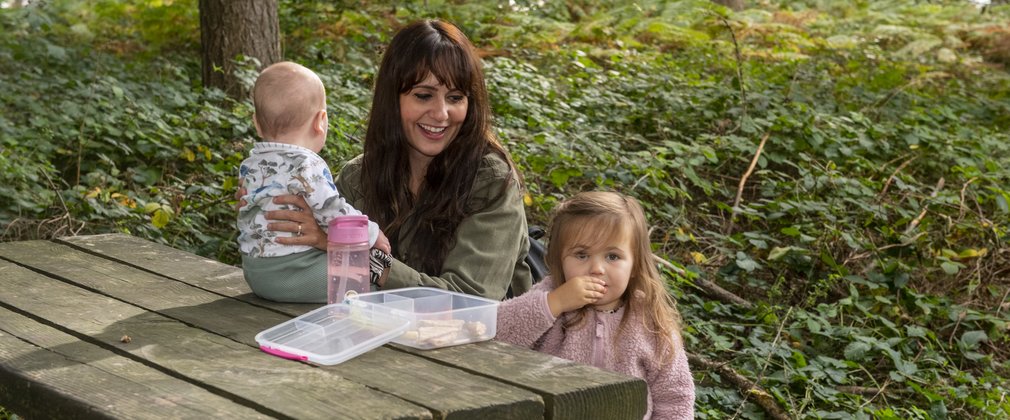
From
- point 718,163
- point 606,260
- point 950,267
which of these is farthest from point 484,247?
point 718,163

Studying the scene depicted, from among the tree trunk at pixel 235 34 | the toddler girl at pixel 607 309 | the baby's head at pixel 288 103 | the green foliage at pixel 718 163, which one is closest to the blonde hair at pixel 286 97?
the baby's head at pixel 288 103

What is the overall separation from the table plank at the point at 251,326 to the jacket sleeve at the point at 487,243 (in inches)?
22.3

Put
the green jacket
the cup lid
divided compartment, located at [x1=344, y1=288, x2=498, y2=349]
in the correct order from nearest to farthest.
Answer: divided compartment, located at [x1=344, y1=288, x2=498, y2=349]
the cup lid
the green jacket

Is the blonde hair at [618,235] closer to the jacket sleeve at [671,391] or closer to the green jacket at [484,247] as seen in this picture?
the jacket sleeve at [671,391]

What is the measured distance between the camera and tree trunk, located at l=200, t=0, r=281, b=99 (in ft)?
22.7

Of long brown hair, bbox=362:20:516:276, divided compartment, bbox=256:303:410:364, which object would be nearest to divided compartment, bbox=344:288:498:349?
divided compartment, bbox=256:303:410:364

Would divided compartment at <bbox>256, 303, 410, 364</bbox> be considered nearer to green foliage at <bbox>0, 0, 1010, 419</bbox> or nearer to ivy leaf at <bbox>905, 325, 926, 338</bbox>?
green foliage at <bbox>0, 0, 1010, 419</bbox>

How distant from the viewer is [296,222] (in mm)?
2916

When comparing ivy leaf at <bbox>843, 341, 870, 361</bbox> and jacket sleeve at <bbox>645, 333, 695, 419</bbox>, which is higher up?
jacket sleeve at <bbox>645, 333, 695, 419</bbox>

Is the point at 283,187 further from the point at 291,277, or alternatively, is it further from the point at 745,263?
the point at 745,263

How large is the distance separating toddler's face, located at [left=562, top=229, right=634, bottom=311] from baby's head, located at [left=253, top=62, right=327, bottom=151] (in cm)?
83

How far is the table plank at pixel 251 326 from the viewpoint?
2049mm

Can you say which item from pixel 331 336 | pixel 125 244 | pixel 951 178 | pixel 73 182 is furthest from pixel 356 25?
pixel 331 336

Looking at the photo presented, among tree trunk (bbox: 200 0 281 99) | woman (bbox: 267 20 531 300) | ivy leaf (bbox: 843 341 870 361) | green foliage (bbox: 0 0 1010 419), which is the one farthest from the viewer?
tree trunk (bbox: 200 0 281 99)
